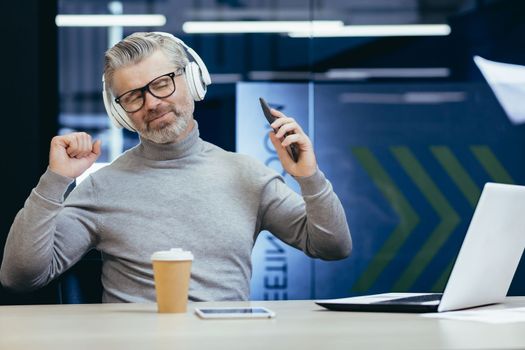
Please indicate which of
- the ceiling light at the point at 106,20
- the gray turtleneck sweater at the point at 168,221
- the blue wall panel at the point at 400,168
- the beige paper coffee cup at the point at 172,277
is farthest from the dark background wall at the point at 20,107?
the beige paper coffee cup at the point at 172,277

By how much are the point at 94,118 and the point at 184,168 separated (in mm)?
1864

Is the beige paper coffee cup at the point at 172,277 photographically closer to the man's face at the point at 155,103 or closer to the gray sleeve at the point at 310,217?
the gray sleeve at the point at 310,217

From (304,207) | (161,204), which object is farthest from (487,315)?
(161,204)

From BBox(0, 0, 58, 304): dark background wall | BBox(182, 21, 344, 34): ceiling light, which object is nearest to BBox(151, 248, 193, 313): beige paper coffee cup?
BBox(0, 0, 58, 304): dark background wall

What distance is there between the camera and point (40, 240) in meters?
2.23

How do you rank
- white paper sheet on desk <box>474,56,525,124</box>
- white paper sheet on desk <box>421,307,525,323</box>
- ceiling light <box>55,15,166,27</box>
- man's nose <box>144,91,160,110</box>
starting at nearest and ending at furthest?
white paper sheet on desk <box>421,307,525,323</box> < man's nose <box>144,91,160,110</box> < ceiling light <box>55,15,166,27</box> < white paper sheet on desk <box>474,56,525,124</box>

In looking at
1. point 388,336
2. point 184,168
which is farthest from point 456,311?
point 184,168

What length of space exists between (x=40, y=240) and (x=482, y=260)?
3.34 feet

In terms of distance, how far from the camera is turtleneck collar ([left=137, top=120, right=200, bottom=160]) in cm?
251

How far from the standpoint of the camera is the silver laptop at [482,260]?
1748 millimetres

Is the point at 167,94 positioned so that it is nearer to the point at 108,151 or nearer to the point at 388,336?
the point at 388,336

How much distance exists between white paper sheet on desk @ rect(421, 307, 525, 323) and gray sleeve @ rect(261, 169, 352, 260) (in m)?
0.57

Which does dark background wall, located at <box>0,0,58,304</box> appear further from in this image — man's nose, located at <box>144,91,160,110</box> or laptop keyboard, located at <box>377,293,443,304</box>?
laptop keyboard, located at <box>377,293,443,304</box>

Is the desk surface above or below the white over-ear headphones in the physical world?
below
